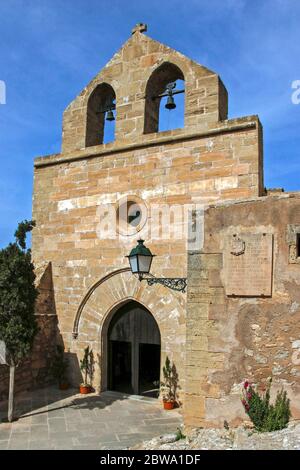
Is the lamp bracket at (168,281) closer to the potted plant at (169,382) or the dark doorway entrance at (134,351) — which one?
the dark doorway entrance at (134,351)

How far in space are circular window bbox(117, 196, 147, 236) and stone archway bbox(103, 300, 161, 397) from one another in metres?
1.52

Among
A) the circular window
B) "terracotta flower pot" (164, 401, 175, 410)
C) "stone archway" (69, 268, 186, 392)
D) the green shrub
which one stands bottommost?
"terracotta flower pot" (164, 401, 175, 410)

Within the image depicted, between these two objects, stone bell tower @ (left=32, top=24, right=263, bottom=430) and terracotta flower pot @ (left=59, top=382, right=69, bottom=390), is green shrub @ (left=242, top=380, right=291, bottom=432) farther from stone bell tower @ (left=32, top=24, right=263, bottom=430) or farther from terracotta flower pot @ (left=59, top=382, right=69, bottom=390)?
terracotta flower pot @ (left=59, top=382, right=69, bottom=390)

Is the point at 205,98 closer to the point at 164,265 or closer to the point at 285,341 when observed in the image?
the point at 164,265

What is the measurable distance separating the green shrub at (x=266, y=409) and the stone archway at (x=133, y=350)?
340 cm

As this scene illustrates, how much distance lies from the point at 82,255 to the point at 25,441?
13.5ft

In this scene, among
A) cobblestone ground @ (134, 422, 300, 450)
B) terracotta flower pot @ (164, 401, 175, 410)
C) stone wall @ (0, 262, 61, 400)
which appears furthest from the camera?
stone wall @ (0, 262, 61, 400)

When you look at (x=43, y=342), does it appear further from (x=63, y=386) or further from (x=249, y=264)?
(x=249, y=264)

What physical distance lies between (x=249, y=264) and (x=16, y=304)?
3974mm

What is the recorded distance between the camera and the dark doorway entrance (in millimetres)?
8578

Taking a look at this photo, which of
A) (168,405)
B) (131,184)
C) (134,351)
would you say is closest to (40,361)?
(134,351)

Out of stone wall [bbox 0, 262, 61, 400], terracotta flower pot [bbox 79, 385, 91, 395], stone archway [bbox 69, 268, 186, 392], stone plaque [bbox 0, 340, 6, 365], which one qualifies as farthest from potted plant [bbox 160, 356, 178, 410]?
stone plaque [bbox 0, 340, 6, 365]

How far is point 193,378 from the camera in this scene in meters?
5.57

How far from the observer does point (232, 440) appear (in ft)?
15.9
